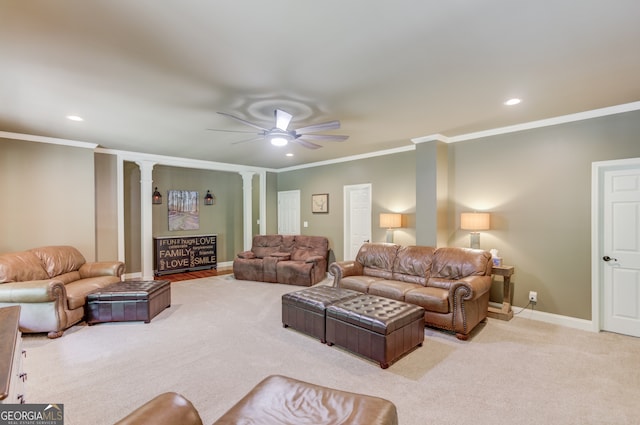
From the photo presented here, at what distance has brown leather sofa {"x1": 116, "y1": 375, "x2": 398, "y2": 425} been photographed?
50.6 inches

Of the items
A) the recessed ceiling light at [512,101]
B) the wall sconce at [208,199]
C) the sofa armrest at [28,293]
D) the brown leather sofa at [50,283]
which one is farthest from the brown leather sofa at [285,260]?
the recessed ceiling light at [512,101]

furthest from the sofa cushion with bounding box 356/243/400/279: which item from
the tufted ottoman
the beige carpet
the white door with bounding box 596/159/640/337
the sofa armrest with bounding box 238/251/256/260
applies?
the sofa armrest with bounding box 238/251/256/260

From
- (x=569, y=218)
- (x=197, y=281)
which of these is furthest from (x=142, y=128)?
(x=569, y=218)

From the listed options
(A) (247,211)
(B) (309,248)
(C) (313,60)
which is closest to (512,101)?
(C) (313,60)

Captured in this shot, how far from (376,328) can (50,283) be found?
3.70 meters

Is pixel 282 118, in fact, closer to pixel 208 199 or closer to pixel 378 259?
pixel 378 259

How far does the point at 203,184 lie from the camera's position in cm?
786

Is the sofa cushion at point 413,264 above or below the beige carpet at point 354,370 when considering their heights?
above

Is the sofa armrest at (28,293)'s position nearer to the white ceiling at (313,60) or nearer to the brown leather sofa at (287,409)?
the white ceiling at (313,60)

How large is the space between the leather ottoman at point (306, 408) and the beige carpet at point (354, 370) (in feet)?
2.60

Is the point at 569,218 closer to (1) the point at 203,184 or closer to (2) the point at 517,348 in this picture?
(2) the point at 517,348

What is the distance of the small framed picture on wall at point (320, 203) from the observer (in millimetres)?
7039

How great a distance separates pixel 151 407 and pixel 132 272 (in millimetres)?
Answer: 6225

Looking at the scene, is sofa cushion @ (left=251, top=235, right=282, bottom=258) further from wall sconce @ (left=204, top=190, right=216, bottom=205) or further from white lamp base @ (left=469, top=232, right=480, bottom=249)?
white lamp base @ (left=469, top=232, right=480, bottom=249)
